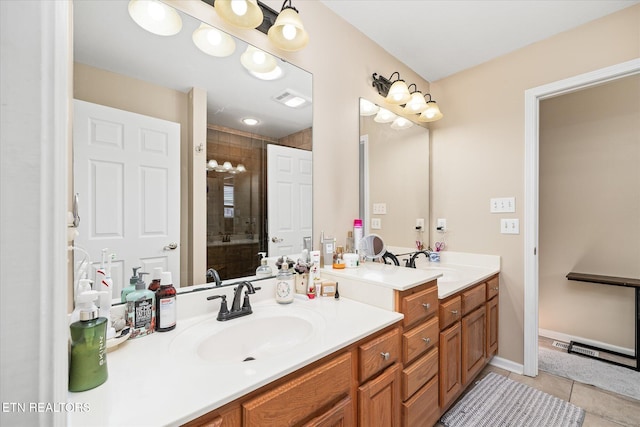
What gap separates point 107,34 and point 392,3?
1545 mm

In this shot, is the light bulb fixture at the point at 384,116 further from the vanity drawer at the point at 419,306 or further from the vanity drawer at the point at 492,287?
the vanity drawer at the point at 492,287

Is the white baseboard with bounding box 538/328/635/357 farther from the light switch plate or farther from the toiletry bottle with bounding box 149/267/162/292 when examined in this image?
the toiletry bottle with bounding box 149/267/162/292

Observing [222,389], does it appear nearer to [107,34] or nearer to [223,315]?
[223,315]

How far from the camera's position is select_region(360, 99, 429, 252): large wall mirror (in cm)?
201

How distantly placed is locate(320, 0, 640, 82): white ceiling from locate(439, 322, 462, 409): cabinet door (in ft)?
6.41

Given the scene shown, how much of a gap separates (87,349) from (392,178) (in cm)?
202

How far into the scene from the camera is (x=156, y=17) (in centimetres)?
112

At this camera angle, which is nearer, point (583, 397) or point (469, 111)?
point (583, 397)

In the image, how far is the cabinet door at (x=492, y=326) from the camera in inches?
82.6

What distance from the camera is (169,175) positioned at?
114 centimetres

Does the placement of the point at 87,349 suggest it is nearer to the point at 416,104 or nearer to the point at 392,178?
the point at 392,178

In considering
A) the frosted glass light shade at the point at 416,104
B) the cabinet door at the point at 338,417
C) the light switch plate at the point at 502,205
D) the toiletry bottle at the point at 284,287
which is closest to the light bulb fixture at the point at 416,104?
the frosted glass light shade at the point at 416,104

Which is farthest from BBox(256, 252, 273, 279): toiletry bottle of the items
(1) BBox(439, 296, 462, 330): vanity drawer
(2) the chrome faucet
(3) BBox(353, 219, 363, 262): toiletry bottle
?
(1) BBox(439, 296, 462, 330): vanity drawer
